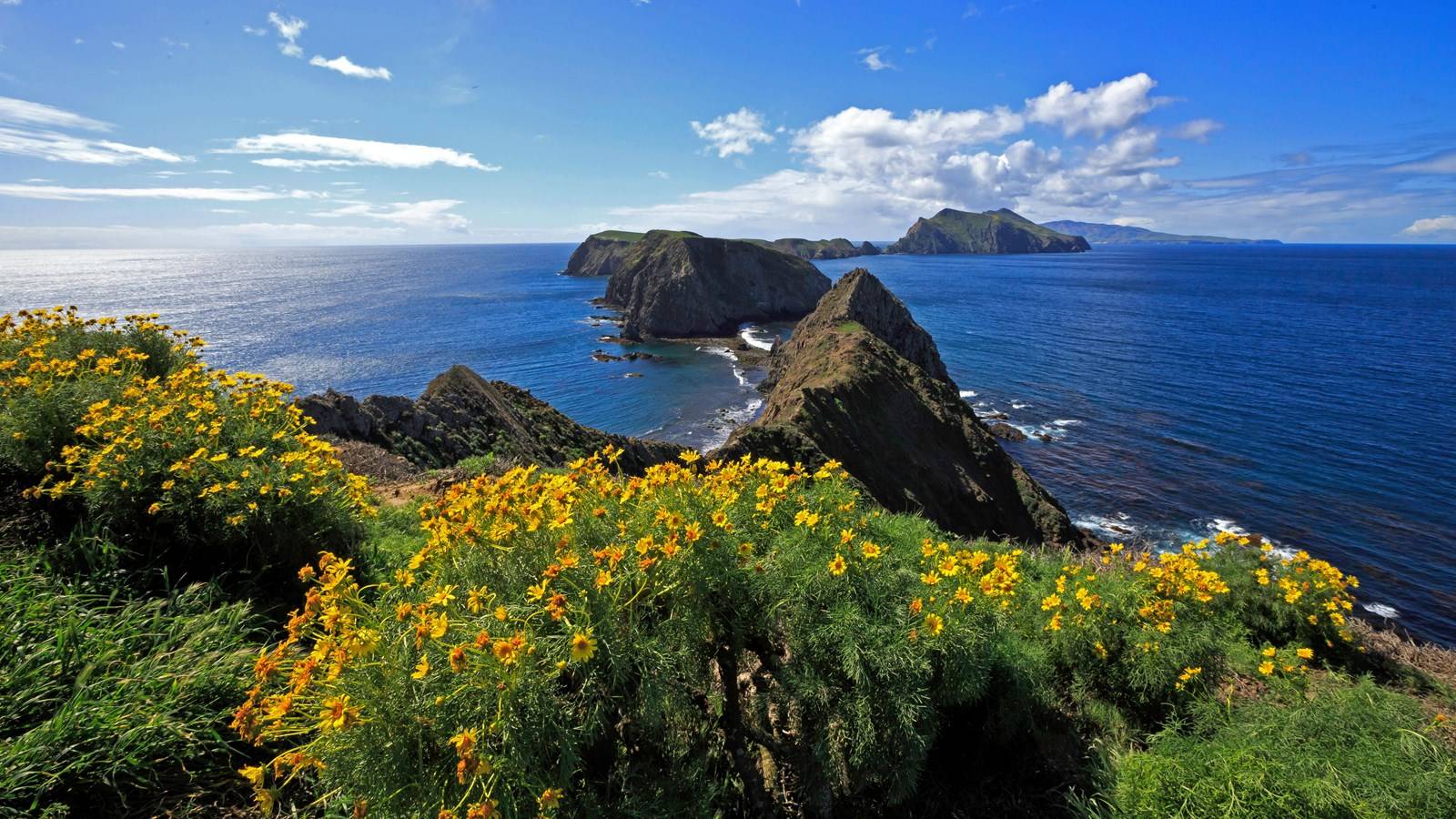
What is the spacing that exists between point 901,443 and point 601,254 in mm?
141616

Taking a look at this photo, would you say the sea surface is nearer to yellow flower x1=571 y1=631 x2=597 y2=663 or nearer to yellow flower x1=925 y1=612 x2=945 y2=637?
yellow flower x1=925 y1=612 x2=945 y2=637

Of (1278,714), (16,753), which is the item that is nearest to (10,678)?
(16,753)

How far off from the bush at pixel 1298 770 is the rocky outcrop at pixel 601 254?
150 meters

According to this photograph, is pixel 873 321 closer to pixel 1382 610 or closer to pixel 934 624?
pixel 1382 610

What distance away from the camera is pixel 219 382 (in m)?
6.55

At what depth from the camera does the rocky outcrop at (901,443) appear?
22.5 metres

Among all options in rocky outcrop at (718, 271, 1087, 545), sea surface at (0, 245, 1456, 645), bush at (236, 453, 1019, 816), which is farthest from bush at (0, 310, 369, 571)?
sea surface at (0, 245, 1456, 645)

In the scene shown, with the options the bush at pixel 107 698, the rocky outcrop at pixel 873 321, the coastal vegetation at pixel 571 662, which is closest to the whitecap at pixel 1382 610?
the coastal vegetation at pixel 571 662

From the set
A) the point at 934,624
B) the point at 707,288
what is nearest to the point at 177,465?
the point at 934,624

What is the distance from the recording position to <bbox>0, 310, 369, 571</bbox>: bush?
4660 mm

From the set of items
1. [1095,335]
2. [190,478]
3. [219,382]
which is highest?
[219,382]

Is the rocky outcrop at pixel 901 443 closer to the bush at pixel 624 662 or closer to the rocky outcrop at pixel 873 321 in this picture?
the rocky outcrop at pixel 873 321

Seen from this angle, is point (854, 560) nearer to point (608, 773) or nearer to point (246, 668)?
point (608, 773)

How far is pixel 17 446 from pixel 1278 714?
10.4 meters
